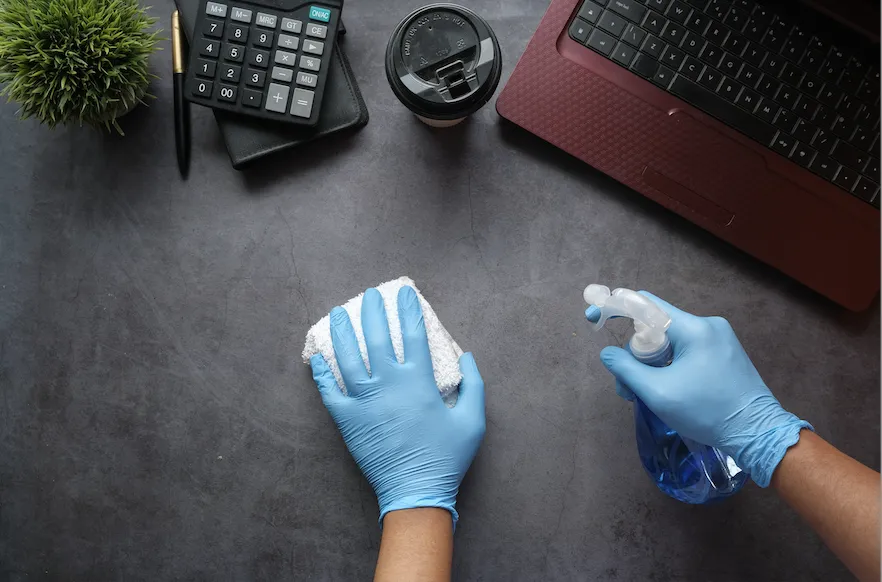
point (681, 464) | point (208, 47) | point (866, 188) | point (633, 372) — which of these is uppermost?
point (866, 188)

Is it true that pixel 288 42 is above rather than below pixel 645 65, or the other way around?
below

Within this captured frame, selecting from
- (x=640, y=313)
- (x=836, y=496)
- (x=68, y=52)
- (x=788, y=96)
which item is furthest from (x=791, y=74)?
(x=68, y=52)

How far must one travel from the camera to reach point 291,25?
75 cm

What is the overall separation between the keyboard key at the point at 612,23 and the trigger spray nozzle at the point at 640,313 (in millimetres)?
324

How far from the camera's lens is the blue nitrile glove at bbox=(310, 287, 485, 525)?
0.76 m

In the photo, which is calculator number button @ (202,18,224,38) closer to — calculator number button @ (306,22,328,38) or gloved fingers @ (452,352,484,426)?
calculator number button @ (306,22,328,38)

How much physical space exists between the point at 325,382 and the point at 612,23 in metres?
0.56

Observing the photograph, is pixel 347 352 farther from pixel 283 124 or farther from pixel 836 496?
pixel 836 496

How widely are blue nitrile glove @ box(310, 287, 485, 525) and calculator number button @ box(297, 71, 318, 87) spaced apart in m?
0.26

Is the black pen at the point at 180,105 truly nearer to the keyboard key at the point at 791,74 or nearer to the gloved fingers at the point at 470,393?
the gloved fingers at the point at 470,393

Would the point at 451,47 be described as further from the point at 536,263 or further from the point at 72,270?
the point at 72,270

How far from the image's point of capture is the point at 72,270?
0.83 meters

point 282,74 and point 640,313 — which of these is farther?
point 282,74

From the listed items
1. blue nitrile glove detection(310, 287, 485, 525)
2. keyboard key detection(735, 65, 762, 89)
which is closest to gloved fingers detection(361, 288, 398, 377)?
blue nitrile glove detection(310, 287, 485, 525)
